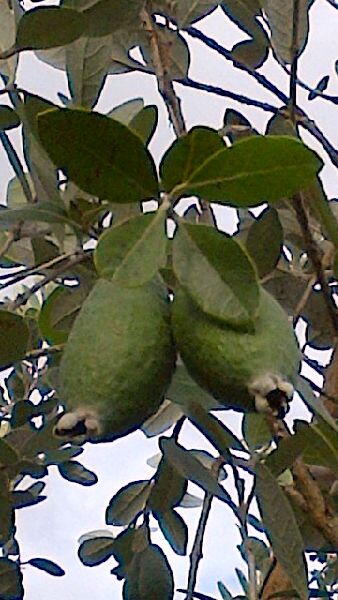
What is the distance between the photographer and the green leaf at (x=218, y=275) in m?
0.58

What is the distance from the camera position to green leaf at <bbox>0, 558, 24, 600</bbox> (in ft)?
3.89

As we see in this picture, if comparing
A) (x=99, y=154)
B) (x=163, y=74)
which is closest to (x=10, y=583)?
(x=163, y=74)

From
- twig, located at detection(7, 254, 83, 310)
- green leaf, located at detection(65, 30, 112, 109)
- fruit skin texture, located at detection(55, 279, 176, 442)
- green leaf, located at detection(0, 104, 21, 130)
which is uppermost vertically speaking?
green leaf, located at detection(65, 30, 112, 109)

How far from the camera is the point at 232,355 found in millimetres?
591

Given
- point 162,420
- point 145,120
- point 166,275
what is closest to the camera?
point 166,275

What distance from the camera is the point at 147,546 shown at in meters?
1.08

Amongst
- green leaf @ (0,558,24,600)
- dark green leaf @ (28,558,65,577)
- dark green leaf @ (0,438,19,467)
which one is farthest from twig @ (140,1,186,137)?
dark green leaf @ (28,558,65,577)

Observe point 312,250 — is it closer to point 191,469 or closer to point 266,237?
point 266,237

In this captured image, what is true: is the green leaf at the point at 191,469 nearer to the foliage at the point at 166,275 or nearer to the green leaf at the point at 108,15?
the foliage at the point at 166,275

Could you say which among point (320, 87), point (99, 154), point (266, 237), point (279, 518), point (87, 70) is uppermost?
point (320, 87)

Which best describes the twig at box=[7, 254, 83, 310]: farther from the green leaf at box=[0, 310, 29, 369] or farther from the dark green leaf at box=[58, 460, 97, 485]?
the dark green leaf at box=[58, 460, 97, 485]

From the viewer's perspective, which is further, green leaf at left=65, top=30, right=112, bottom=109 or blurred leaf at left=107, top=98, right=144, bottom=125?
blurred leaf at left=107, top=98, right=144, bottom=125

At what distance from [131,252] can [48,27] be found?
0.20m

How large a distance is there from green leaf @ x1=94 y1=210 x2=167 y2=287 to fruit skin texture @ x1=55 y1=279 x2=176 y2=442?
0.03 metres
